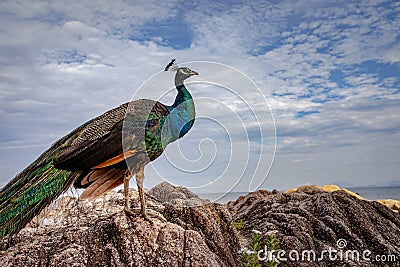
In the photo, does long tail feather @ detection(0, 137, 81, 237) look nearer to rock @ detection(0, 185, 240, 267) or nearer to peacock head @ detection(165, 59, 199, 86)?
rock @ detection(0, 185, 240, 267)

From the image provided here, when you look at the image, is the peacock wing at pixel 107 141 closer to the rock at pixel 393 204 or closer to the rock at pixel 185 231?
the rock at pixel 185 231

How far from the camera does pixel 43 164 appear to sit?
597 cm

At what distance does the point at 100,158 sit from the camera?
18.5 ft

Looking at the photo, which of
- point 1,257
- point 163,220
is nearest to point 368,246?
point 163,220

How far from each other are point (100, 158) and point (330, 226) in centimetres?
424

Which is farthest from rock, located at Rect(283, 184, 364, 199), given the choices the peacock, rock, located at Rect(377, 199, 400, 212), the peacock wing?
the peacock wing

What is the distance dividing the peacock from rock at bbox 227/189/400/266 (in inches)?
97.3

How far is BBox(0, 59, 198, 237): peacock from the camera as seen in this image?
18.7 feet

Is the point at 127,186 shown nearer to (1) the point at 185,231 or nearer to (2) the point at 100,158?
(2) the point at 100,158

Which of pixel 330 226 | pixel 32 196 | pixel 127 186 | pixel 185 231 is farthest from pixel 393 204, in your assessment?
pixel 32 196

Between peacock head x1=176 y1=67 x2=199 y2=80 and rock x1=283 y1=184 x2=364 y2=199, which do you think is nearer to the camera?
peacock head x1=176 y1=67 x2=199 y2=80

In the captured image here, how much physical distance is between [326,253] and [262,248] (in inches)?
41.9

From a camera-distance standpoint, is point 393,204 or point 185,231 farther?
point 393,204

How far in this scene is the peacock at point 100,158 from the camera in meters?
5.69
